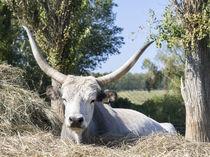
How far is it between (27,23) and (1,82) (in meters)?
2.29

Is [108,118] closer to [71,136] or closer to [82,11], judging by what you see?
[71,136]

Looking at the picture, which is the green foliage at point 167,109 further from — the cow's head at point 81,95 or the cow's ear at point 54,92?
the cow's head at point 81,95

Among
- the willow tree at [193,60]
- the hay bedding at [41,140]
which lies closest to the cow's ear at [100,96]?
the hay bedding at [41,140]

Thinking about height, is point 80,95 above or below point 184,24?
below

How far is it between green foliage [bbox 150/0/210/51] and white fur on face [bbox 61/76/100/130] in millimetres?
2370

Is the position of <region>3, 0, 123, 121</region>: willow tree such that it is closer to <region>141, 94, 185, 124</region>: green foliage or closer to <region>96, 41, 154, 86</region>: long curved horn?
<region>96, 41, 154, 86</region>: long curved horn

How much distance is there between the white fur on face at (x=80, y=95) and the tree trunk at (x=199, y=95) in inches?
104

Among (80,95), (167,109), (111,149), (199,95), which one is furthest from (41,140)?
(167,109)

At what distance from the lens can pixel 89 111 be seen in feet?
14.9

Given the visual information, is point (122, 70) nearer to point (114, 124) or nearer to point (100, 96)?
point (100, 96)

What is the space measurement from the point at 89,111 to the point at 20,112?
1.72m

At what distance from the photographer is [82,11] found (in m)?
8.58

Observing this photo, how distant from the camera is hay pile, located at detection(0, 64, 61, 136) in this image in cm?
527

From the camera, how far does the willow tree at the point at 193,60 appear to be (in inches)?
248
